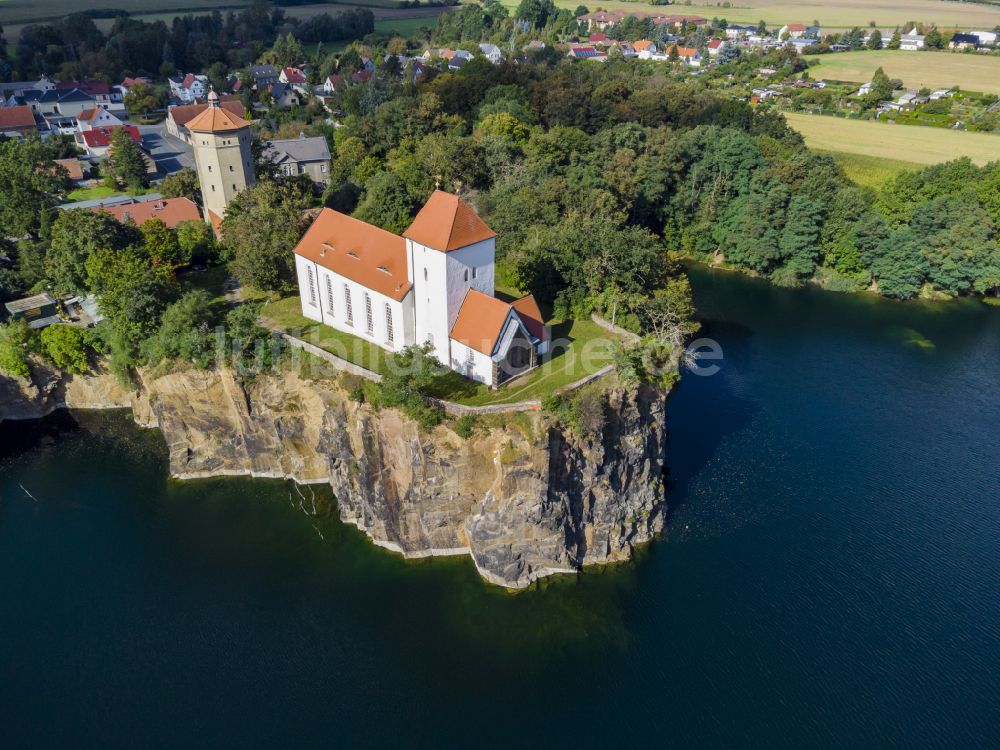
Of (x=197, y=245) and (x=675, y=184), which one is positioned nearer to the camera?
(x=197, y=245)

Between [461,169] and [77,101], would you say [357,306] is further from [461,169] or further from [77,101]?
[77,101]

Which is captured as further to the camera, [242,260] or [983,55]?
[983,55]

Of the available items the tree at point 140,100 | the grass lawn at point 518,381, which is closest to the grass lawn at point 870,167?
the grass lawn at point 518,381

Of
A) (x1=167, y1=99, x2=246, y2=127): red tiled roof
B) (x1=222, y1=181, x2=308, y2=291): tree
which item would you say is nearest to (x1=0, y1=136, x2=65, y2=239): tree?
(x1=222, y1=181, x2=308, y2=291): tree

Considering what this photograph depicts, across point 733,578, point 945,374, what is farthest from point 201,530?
point 945,374

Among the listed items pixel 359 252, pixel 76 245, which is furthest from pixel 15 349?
pixel 359 252

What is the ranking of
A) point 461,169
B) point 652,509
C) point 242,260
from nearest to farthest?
point 652,509, point 242,260, point 461,169

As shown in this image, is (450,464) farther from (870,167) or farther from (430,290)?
(870,167)

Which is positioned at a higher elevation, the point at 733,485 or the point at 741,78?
the point at 741,78
